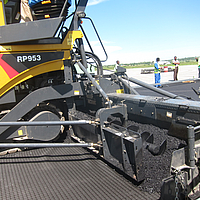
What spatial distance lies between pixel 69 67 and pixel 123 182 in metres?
2.22

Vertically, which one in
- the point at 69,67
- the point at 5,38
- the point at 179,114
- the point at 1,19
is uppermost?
the point at 1,19

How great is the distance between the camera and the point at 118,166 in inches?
111

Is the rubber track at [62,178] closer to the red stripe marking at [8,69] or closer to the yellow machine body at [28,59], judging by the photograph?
the yellow machine body at [28,59]

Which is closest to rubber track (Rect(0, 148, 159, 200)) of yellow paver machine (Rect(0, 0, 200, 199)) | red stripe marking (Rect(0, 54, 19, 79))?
yellow paver machine (Rect(0, 0, 200, 199))

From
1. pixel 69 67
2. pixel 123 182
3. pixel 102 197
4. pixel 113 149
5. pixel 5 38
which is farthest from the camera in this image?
pixel 69 67

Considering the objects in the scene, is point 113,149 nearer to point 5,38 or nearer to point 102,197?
point 102,197

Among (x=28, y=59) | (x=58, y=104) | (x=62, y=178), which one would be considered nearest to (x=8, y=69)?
(x=28, y=59)

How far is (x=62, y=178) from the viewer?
114 inches

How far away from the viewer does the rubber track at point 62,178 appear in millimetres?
2504

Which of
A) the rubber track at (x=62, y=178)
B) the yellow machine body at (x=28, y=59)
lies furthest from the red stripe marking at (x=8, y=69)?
the rubber track at (x=62, y=178)

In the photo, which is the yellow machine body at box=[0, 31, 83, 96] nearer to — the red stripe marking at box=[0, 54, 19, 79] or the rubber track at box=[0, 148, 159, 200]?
the red stripe marking at box=[0, 54, 19, 79]

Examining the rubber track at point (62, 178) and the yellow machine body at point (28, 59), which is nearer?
the rubber track at point (62, 178)

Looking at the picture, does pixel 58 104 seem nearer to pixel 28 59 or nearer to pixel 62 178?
pixel 28 59

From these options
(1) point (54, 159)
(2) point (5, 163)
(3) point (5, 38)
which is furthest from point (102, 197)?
(3) point (5, 38)
